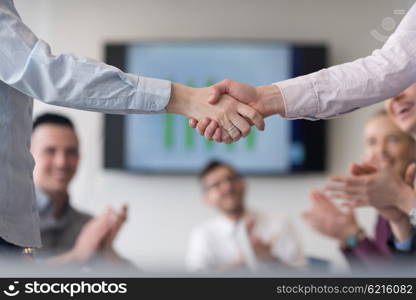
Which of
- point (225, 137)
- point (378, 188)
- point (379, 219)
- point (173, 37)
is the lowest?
point (379, 219)

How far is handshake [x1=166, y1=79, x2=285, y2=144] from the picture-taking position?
1.53 meters

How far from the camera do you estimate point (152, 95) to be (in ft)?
4.51

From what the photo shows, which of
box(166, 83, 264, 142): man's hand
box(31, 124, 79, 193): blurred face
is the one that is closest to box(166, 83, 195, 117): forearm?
box(166, 83, 264, 142): man's hand

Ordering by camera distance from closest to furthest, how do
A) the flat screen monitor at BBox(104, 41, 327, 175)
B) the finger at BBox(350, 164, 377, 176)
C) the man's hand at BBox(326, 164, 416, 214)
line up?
the man's hand at BBox(326, 164, 416, 214), the finger at BBox(350, 164, 377, 176), the flat screen monitor at BBox(104, 41, 327, 175)

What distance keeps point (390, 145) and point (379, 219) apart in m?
0.32

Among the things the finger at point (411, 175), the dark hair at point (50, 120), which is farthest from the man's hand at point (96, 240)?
the finger at point (411, 175)

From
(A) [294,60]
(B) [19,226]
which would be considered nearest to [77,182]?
(A) [294,60]

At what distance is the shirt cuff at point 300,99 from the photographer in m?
1.49

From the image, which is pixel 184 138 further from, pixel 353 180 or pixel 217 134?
pixel 217 134

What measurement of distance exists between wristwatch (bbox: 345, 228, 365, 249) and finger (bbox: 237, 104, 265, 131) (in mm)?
944

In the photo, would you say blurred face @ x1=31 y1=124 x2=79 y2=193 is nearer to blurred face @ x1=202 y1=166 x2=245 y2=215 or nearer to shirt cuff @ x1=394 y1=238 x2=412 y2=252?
blurred face @ x1=202 y1=166 x2=245 y2=215

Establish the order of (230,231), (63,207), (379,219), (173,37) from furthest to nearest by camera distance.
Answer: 1. (173,37)
2. (230,231)
3. (63,207)
4. (379,219)

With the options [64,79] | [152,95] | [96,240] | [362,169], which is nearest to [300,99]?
[152,95]

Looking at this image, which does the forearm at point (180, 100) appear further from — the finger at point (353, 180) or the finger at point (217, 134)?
the finger at point (353, 180)
